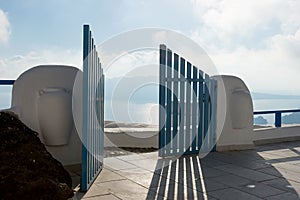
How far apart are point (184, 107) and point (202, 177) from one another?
170 centimetres

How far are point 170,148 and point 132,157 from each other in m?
0.70

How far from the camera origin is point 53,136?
15.2ft

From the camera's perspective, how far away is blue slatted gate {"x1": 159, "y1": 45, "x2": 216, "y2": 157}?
5.72 meters

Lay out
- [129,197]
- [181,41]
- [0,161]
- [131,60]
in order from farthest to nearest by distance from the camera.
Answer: [181,41] < [131,60] < [129,197] < [0,161]

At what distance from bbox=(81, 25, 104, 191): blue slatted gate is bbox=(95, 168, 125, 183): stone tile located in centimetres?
6

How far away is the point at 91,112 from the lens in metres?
4.00

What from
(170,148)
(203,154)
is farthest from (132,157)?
(203,154)

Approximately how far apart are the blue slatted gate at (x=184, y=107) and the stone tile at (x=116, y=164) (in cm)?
79

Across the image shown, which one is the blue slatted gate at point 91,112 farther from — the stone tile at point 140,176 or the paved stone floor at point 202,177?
the stone tile at point 140,176

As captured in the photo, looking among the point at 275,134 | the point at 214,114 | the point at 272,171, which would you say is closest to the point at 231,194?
the point at 272,171

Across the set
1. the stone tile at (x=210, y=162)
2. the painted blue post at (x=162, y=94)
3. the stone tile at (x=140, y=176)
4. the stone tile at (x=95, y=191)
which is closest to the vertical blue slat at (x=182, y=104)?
the painted blue post at (x=162, y=94)

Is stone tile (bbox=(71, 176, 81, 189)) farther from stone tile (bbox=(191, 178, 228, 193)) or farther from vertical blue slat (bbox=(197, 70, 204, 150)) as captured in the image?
vertical blue slat (bbox=(197, 70, 204, 150))

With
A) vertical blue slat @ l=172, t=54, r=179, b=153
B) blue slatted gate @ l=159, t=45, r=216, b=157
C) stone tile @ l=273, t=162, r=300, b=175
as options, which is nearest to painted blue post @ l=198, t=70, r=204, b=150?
blue slatted gate @ l=159, t=45, r=216, b=157

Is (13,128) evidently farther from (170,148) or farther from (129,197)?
(170,148)
